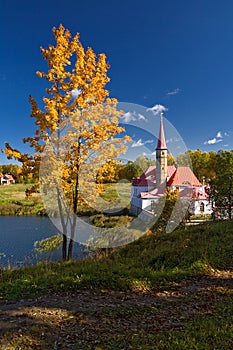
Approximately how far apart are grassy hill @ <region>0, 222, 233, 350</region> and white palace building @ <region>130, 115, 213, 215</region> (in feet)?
80.1

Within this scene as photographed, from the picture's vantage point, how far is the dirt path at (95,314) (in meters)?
3.45

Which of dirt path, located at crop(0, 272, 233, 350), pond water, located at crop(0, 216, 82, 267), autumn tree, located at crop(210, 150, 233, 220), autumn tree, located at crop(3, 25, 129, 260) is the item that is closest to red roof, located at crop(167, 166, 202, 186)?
autumn tree, located at crop(210, 150, 233, 220)

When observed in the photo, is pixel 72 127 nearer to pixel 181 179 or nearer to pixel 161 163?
pixel 161 163

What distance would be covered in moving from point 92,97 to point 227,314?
24.4 ft

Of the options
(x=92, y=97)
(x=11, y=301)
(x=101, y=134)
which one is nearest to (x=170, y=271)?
(x=11, y=301)

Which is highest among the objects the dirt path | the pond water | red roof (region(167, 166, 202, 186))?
red roof (region(167, 166, 202, 186))

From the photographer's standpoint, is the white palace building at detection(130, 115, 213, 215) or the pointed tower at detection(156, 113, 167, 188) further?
the white palace building at detection(130, 115, 213, 215)

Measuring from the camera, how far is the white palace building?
33.0 m

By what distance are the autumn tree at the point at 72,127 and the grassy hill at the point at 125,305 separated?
314 cm

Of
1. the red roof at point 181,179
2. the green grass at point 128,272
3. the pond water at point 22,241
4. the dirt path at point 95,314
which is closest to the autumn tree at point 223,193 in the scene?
the pond water at point 22,241

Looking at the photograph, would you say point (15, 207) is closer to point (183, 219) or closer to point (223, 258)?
point (183, 219)

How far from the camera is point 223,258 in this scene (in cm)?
706

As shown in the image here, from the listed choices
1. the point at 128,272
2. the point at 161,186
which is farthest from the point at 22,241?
→ the point at 161,186

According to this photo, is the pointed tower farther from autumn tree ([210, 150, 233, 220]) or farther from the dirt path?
the dirt path
